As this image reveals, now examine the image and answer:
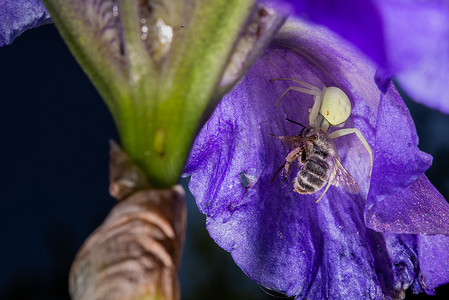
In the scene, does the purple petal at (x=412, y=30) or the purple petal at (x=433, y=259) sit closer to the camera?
the purple petal at (x=412, y=30)

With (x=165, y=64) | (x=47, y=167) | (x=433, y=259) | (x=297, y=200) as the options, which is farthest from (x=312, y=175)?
(x=47, y=167)

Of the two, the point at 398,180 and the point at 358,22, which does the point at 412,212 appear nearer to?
the point at 398,180

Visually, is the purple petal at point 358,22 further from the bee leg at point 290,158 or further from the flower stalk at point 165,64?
the bee leg at point 290,158

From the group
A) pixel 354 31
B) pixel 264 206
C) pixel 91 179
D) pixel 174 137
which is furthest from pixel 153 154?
pixel 91 179

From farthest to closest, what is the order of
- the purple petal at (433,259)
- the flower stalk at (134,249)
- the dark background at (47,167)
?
the dark background at (47,167) < the purple petal at (433,259) < the flower stalk at (134,249)

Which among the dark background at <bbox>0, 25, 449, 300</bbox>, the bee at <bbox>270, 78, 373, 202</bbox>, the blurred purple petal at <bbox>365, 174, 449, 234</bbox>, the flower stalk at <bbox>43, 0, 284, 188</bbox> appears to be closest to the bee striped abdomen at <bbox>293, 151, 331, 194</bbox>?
the bee at <bbox>270, 78, 373, 202</bbox>

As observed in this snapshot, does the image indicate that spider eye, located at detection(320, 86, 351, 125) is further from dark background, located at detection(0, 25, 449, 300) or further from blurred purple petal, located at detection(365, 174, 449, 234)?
dark background, located at detection(0, 25, 449, 300)

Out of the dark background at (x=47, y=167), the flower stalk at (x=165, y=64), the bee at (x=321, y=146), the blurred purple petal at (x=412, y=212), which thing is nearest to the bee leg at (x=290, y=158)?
the bee at (x=321, y=146)
